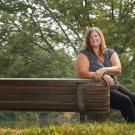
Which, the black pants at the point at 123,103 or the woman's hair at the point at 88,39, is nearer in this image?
the black pants at the point at 123,103

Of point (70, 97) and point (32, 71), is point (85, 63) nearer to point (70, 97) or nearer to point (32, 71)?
point (70, 97)

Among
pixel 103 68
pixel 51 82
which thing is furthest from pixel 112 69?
pixel 51 82

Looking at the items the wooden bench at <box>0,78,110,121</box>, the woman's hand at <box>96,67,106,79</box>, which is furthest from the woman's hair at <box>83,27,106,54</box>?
the wooden bench at <box>0,78,110,121</box>

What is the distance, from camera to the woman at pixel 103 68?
20.9 ft

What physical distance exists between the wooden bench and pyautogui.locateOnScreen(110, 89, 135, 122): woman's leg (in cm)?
51

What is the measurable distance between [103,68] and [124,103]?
0.52 metres

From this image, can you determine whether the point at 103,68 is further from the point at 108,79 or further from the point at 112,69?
the point at 108,79

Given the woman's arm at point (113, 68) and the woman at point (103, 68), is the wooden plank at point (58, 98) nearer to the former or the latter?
the woman at point (103, 68)

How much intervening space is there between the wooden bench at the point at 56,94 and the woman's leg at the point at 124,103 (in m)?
0.51

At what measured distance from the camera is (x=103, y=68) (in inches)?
252

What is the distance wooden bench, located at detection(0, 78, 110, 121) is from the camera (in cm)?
580

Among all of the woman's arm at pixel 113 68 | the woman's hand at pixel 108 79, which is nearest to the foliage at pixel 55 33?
the woman's arm at pixel 113 68

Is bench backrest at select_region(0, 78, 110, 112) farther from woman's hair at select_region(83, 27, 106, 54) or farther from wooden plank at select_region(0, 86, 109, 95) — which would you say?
woman's hair at select_region(83, 27, 106, 54)

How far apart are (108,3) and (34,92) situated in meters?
19.8
